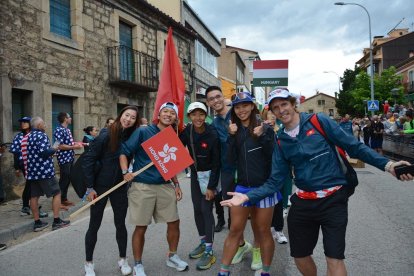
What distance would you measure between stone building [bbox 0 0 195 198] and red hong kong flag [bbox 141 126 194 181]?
6153 millimetres

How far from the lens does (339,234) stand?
108 inches

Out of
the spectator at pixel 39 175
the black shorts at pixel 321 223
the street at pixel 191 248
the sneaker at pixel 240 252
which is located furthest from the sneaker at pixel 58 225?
the black shorts at pixel 321 223

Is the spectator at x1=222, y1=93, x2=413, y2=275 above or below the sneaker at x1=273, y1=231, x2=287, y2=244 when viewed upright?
above

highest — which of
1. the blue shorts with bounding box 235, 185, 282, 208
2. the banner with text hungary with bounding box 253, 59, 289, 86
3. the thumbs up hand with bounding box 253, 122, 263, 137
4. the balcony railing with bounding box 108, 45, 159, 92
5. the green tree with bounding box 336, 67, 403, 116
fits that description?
the green tree with bounding box 336, 67, 403, 116

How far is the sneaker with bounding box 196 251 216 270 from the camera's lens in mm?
4177

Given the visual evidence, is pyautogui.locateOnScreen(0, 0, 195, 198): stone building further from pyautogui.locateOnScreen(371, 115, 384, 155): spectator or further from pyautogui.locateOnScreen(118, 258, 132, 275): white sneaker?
pyautogui.locateOnScreen(371, 115, 384, 155): spectator

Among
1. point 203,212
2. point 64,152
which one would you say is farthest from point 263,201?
point 64,152

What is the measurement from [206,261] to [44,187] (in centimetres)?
332

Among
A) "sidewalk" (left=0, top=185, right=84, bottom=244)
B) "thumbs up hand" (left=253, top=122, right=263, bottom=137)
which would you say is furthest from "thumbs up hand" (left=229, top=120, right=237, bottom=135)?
"sidewalk" (left=0, top=185, right=84, bottom=244)

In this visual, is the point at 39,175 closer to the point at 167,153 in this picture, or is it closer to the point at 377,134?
the point at 167,153

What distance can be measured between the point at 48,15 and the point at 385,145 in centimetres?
1470

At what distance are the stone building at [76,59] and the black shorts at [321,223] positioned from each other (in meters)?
7.88

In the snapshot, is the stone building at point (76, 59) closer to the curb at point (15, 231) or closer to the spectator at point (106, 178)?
the curb at point (15, 231)

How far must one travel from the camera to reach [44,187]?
6195mm
